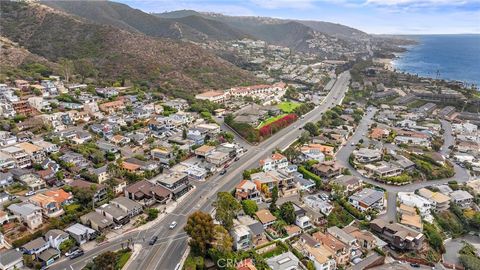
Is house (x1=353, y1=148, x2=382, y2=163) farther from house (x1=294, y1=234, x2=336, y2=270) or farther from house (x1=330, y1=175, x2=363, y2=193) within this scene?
house (x1=294, y1=234, x2=336, y2=270)

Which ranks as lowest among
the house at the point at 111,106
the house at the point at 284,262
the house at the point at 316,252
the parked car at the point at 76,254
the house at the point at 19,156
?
the house at the point at 316,252

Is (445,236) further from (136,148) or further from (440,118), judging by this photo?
(440,118)

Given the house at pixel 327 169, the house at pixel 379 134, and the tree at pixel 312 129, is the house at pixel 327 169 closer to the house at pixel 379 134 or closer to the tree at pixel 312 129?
the tree at pixel 312 129

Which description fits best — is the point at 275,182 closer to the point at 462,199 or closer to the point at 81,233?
the point at 81,233

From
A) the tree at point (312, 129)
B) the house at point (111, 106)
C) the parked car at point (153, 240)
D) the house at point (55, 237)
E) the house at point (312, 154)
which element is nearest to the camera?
the house at point (55, 237)

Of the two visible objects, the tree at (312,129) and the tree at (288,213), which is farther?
the tree at (312,129)

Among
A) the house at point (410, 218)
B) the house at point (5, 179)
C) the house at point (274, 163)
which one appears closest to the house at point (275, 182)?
the house at point (274, 163)

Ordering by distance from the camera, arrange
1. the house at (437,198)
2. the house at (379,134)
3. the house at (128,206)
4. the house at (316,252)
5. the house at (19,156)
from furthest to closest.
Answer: the house at (379,134) → the house at (437,198) → the house at (19,156) → the house at (128,206) → the house at (316,252)
